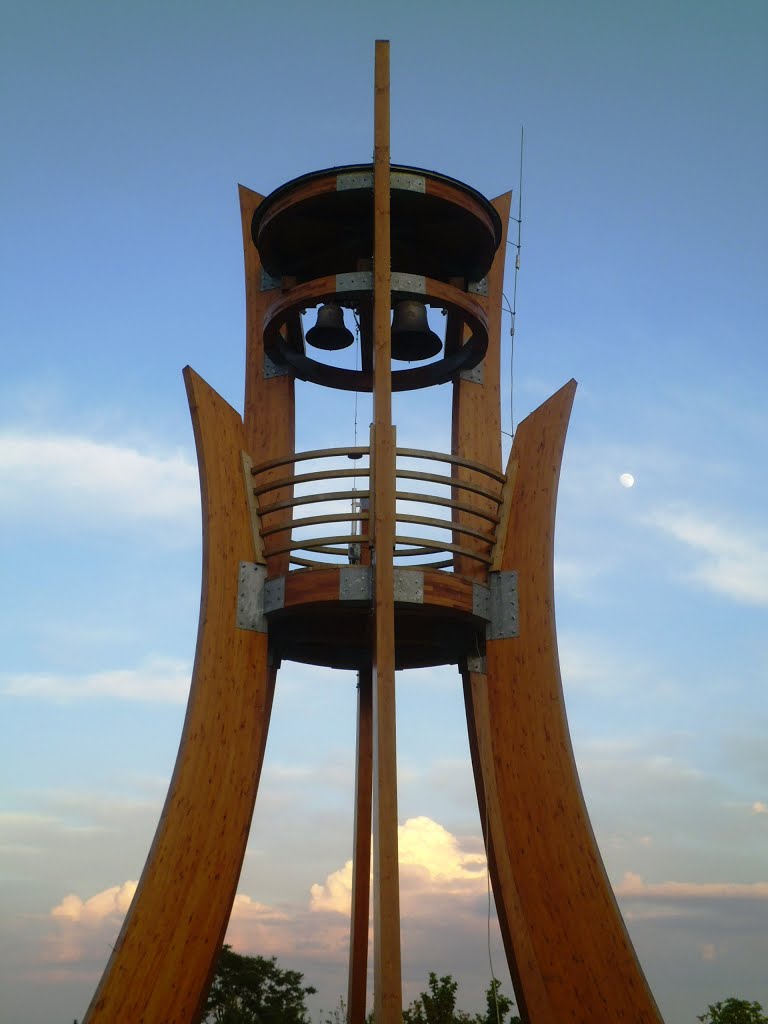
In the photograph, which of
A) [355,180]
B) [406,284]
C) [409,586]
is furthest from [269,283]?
[409,586]

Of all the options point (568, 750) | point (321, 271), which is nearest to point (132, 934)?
point (568, 750)

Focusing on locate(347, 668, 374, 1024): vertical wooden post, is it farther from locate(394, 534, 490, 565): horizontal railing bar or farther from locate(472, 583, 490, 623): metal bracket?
locate(394, 534, 490, 565): horizontal railing bar

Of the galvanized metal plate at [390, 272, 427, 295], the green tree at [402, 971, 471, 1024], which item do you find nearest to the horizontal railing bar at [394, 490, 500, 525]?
the galvanized metal plate at [390, 272, 427, 295]

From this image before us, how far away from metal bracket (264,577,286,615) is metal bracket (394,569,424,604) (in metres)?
1.13

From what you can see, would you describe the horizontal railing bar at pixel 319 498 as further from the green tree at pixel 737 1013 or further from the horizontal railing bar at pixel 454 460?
the green tree at pixel 737 1013

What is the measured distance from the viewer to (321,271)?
13.2 meters

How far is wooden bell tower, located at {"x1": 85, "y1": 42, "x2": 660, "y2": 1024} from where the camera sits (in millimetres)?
9656

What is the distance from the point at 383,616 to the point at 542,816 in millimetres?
2370

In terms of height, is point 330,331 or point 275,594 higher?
point 330,331

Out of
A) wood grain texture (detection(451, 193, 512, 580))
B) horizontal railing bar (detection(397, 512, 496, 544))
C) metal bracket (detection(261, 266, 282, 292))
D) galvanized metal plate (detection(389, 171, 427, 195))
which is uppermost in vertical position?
galvanized metal plate (detection(389, 171, 427, 195))

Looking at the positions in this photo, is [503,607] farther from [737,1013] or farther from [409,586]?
[737,1013]

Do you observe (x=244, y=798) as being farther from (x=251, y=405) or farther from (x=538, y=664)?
(x=251, y=405)

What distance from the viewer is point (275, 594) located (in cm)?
1100

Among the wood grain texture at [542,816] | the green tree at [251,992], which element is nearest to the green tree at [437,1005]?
the green tree at [251,992]
